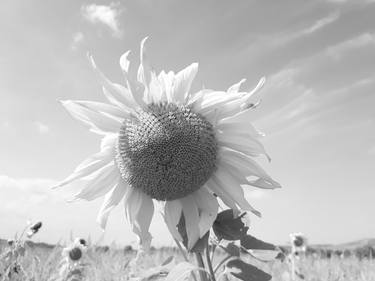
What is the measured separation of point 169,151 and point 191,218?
1.44 feet

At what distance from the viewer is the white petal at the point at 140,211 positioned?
271cm

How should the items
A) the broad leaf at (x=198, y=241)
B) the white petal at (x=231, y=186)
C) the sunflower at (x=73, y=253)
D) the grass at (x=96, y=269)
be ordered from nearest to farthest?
the broad leaf at (x=198, y=241) → the white petal at (x=231, y=186) → the grass at (x=96, y=269) → the sunflower at (x=73, y=253)

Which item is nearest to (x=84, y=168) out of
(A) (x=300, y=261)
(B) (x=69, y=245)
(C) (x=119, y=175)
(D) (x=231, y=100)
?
(C) (x=119, y=175)

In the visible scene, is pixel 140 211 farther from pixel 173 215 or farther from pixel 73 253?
pixel 73 253

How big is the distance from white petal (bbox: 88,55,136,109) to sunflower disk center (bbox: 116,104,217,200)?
0.37ft

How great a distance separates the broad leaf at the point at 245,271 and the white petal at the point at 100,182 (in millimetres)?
880

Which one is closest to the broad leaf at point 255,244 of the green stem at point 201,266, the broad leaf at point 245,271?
the broad leaf at point 245,271

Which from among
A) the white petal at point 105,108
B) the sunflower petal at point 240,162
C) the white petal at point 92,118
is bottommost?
the sunflower petal at point 240,162

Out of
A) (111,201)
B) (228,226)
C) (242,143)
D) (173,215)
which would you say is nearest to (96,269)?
(111,201)

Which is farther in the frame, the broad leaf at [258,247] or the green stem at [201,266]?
the broad leaf at [258,247]

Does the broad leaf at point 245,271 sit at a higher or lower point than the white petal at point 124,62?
lower

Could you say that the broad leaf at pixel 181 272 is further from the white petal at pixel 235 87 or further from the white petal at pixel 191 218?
the white petal at pixel 235 87

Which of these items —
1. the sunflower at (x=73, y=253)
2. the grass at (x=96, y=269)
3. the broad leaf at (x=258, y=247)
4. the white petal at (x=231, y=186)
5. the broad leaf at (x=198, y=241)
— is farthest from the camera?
the sunflower at (x=73, y=253)

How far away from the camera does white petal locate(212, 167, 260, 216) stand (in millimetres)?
2596
